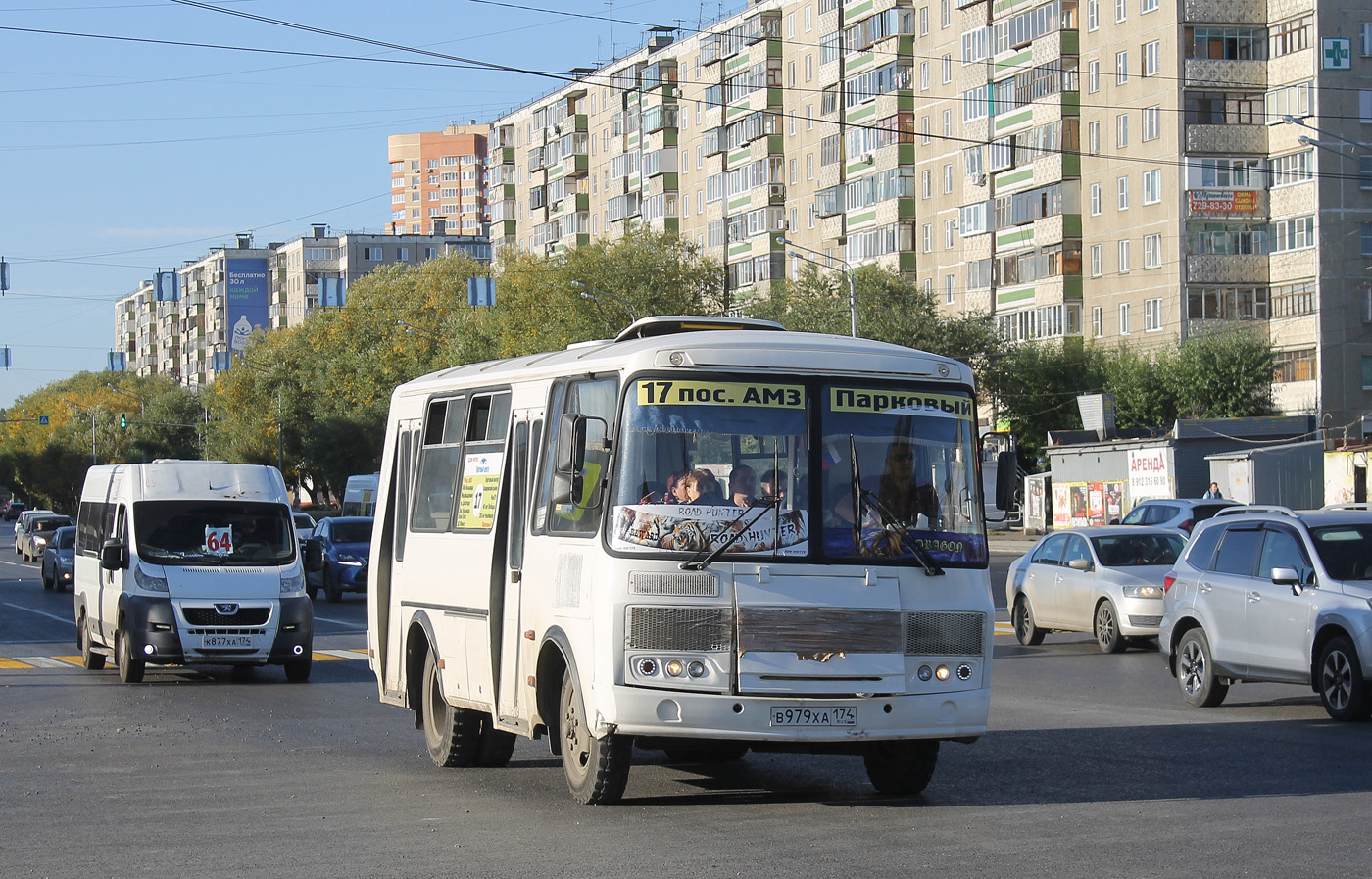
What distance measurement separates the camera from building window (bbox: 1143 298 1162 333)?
219ft

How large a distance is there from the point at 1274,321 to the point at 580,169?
55302 millimetres

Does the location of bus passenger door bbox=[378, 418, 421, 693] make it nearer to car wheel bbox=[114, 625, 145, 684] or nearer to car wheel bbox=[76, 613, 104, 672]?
car wheel bbox=[114, 625, 145, 684]

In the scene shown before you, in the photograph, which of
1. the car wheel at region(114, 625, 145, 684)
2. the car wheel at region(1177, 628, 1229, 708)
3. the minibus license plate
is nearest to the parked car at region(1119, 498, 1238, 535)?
the car wheel at region(1177, 628, 1229, 708)

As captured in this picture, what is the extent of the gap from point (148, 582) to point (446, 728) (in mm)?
8529

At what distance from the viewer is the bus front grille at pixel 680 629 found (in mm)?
9156

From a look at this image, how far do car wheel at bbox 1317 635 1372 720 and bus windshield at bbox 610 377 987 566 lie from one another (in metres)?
4.88

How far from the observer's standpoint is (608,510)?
9.37 metres

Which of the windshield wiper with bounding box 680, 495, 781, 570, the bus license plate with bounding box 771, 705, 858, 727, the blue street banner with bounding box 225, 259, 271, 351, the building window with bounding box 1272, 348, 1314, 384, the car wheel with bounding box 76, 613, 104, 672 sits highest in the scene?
the blue street banner with bounding box 225, 259, 271, 351

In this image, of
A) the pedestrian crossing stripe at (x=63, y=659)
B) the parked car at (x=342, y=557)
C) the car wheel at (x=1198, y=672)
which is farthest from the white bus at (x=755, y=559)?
the parked car at (x=342, y=557)

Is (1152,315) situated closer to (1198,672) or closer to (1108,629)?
(1108,629)

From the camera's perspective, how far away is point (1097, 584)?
68.5 feet

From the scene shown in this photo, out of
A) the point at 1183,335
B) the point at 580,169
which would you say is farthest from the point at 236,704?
the point at 580,169

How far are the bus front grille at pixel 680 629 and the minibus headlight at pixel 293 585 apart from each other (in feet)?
36.5

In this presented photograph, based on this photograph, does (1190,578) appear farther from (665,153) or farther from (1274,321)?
(665,153)
